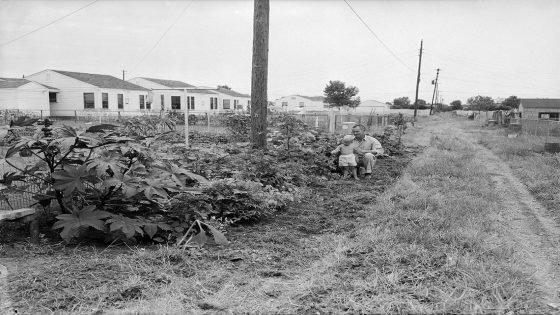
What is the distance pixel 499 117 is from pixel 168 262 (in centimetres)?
4103

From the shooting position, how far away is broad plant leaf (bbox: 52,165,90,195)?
356cm

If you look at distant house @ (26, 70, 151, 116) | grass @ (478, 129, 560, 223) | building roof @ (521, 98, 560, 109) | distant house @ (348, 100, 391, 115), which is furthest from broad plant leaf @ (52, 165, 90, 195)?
building roof @ (521, 98, 560, 109)

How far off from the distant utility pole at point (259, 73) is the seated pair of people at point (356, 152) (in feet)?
4.98

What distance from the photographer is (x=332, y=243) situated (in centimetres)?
414

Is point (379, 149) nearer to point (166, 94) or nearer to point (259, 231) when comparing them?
point (259, 231)

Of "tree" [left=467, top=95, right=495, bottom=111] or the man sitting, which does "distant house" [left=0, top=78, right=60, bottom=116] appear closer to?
the man sitting

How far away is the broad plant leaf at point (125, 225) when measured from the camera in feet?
11.7

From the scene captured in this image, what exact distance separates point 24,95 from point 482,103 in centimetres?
11030

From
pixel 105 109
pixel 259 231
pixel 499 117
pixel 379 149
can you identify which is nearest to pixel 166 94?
pixel 105 109

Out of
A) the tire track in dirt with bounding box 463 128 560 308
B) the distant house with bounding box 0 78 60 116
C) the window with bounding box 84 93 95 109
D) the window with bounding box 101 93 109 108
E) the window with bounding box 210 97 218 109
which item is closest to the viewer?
the tire track in dirt with bounding box 463 128 560 308

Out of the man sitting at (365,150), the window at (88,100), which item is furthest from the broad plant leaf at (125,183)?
the window at (88,100)

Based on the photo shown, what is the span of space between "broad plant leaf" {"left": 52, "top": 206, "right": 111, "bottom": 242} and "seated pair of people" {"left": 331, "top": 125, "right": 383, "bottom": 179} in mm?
5353

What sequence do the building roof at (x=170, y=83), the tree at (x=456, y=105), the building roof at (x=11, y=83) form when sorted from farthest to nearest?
1. the tree at (x=456, y=105)
2. the building roof at (x=170, y=83)
3. the building roof at (x=11, y=83)

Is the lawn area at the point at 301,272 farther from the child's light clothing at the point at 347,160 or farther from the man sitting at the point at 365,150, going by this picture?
the man sitting at the point at 365,150
